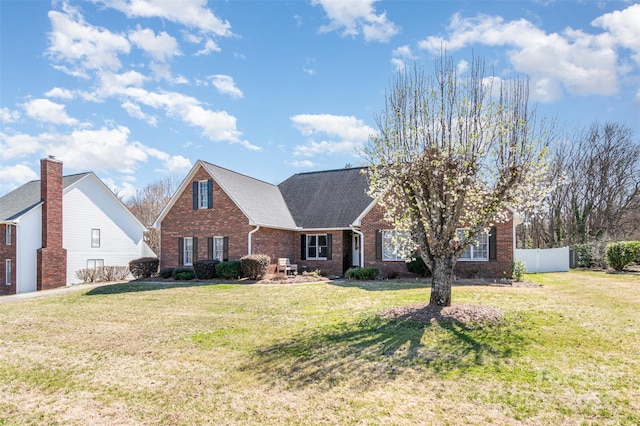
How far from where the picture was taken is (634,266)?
85.2 feet

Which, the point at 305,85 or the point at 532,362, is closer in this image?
the point at 532,362

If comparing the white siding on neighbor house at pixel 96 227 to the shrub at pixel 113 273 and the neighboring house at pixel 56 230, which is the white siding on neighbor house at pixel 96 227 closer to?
the neighboring house at pixel 56 230

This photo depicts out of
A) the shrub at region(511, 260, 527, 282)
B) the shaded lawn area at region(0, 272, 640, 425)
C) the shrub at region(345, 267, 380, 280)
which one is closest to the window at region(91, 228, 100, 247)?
the shaded lawn area at region(0, 272, 640, 425)

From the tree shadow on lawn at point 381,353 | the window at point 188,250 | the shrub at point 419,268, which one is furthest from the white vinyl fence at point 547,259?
the window at point 188,250

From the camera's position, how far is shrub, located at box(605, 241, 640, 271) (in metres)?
22.6

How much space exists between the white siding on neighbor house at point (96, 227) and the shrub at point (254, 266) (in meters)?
12.8

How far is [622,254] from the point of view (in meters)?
22.8

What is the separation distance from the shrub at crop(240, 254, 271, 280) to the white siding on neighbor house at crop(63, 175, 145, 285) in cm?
1284

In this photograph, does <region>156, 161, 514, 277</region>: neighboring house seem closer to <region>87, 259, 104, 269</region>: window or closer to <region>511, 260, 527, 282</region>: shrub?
<region>511, 260, 527, 282</region>: shrub

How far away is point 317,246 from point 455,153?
1466 cm

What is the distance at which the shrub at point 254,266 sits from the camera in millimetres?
19188

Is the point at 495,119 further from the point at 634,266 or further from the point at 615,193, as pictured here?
the point at 615,193

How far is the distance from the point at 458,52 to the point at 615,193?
31.0 metres

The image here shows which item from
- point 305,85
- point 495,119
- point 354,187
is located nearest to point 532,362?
point 495,119
